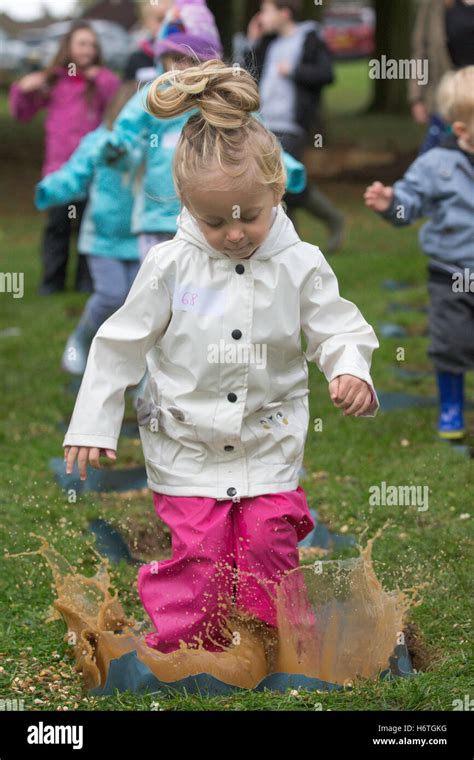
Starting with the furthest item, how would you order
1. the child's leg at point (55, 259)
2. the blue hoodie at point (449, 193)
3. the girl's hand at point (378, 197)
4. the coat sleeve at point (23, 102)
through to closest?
the child's leg at point (55, 259) → the coat sleeve at point (23, 102) → the blue hoodie at point (449, 193) → the girl's hand at point (378, 197)

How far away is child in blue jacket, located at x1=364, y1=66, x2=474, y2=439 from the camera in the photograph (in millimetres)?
5383

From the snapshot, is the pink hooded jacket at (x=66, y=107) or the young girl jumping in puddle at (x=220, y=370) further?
Answer: the pink hooded jacket at (x=66, y=107)

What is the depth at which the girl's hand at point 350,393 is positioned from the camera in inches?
128

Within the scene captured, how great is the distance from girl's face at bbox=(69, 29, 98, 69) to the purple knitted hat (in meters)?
3.62

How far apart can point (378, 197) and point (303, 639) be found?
2.20m

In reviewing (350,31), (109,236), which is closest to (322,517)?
(109,236)

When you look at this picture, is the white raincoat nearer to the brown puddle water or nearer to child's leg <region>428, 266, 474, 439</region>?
the brown puddle water

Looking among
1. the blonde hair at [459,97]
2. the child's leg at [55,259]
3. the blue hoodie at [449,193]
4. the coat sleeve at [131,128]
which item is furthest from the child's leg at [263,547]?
the child's leg at [55,259]

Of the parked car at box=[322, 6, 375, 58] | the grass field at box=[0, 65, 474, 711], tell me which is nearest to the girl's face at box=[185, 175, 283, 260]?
the grass field at box=[0, 65, 474, 711]

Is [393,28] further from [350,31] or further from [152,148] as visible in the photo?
[350,31]

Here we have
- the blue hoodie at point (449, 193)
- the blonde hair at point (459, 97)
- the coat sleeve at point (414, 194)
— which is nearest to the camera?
the coat sleeve at point (414, 194)

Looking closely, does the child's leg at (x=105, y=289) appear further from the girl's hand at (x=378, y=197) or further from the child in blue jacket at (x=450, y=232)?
the girl's hand at (x=378, y=197)

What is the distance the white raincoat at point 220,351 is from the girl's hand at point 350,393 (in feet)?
0.16

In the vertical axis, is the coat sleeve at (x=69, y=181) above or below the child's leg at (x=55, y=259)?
above
